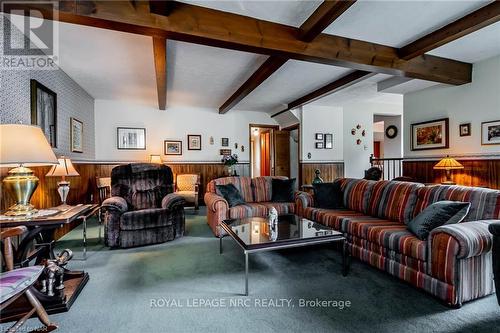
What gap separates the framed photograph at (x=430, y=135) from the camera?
4.46 metres

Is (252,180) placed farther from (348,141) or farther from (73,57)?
(348,141)

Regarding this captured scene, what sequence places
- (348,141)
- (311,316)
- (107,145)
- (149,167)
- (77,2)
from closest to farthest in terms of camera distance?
(311,316), (77,2), (149,167), (107,145), (348,141)

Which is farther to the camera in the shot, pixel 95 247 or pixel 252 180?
pixel 252 180

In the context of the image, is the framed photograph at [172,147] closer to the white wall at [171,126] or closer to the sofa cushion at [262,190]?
the white wall at [171,126]

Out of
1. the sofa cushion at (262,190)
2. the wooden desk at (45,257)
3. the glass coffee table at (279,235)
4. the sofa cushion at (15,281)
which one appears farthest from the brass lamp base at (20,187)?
the sofa cushion at (262,190)

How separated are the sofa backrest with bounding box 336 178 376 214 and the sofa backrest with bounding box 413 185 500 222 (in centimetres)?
65

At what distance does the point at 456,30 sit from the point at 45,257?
4.82 m

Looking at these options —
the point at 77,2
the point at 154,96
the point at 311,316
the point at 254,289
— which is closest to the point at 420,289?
the point at 311,316

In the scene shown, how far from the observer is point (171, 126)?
6.36 meters

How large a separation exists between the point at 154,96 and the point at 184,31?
349cm

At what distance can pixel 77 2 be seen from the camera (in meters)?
2.01

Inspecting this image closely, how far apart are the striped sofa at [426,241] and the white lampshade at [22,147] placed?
9.65ft

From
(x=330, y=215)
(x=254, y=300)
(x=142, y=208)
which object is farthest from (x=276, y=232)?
(x=142, y=208)

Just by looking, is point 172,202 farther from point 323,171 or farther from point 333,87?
point 323,171
